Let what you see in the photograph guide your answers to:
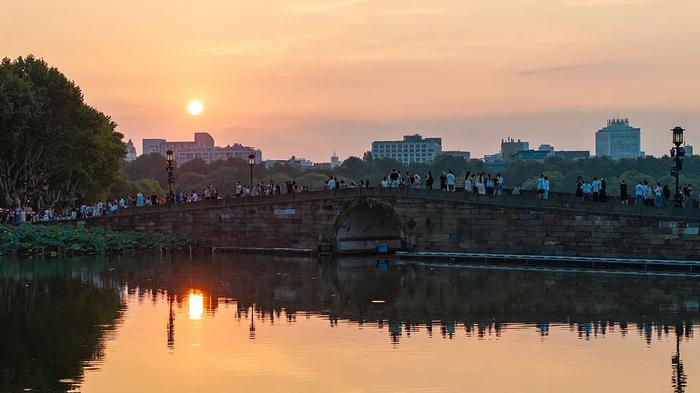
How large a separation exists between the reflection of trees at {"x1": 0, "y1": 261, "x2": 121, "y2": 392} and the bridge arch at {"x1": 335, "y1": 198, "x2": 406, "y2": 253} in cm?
1401

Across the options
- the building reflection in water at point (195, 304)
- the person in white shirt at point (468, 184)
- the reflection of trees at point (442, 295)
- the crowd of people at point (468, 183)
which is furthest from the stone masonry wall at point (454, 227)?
the building reflection in water at point (195, 304)

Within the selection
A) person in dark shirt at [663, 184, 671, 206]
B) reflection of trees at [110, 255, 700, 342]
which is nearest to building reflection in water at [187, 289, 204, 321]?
reflection of trees at [110, 255, 700, 342]

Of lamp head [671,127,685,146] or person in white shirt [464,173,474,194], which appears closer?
lamp head [671,127,685,146]

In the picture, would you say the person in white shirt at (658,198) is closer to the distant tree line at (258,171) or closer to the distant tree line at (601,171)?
the distant tree line at (601,171)

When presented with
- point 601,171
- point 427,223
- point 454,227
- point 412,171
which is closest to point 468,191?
point 454,227

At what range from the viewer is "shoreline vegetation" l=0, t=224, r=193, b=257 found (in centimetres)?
5084

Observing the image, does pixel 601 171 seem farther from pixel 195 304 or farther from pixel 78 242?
pixel 195 304

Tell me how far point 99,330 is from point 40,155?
3735cm

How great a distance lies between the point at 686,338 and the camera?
26.2 m

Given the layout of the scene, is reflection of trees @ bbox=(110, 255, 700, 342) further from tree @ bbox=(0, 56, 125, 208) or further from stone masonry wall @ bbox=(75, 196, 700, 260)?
tree @ bbox=(0, 56, 125, 208)

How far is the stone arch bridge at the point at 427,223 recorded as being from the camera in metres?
42.9

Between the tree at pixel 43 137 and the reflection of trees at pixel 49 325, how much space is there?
59.6 feet

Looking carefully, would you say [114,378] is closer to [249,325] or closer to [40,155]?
[249,325]

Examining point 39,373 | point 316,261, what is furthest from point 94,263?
point 39,373
